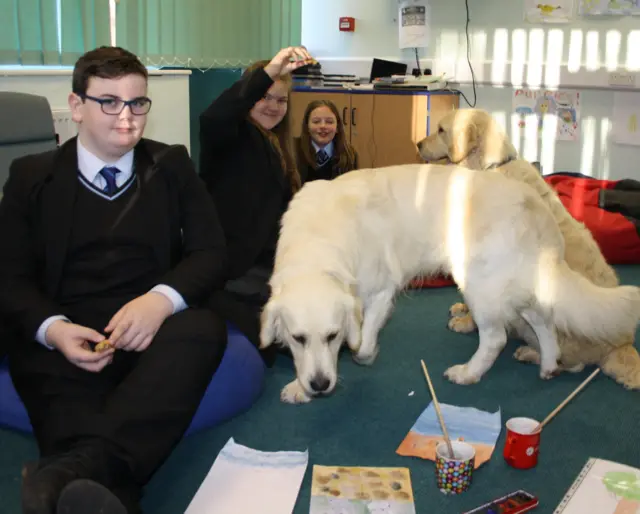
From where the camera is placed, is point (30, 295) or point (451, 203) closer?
point (30, 295)

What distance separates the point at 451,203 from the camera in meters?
2.36

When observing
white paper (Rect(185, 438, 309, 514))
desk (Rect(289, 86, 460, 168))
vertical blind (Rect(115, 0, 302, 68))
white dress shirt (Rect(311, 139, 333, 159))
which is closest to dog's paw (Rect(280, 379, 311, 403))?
Result: white paper (Rect(185, 438, 309, 514))

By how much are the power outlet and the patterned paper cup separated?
397 centimetres

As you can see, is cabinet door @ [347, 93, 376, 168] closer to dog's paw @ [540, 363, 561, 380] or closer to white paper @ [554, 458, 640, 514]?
dog's paw @ [540, 363, 561, 380]

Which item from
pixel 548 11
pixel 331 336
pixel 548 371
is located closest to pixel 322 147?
pixel 548 371

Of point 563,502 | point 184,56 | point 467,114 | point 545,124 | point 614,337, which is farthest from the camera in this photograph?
point 545,124

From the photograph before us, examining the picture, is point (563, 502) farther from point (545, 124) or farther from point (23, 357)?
point (545, 124)

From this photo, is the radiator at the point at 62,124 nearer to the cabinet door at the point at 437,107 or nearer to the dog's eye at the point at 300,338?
the dog's eye at the point at 300,338

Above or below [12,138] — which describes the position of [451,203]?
below

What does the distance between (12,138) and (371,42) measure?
12.8 ft

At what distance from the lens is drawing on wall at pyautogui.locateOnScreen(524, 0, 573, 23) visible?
5.05m

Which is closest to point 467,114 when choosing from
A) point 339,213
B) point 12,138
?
point 339,213

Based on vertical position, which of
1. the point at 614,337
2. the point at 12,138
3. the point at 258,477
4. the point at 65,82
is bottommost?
the point at 258,477

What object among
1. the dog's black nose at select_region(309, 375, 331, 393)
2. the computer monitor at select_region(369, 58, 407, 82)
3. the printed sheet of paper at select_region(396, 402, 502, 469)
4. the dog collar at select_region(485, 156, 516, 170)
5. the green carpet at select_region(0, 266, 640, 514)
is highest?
the computer monitor at select_region(369, 58, 407, 82)
